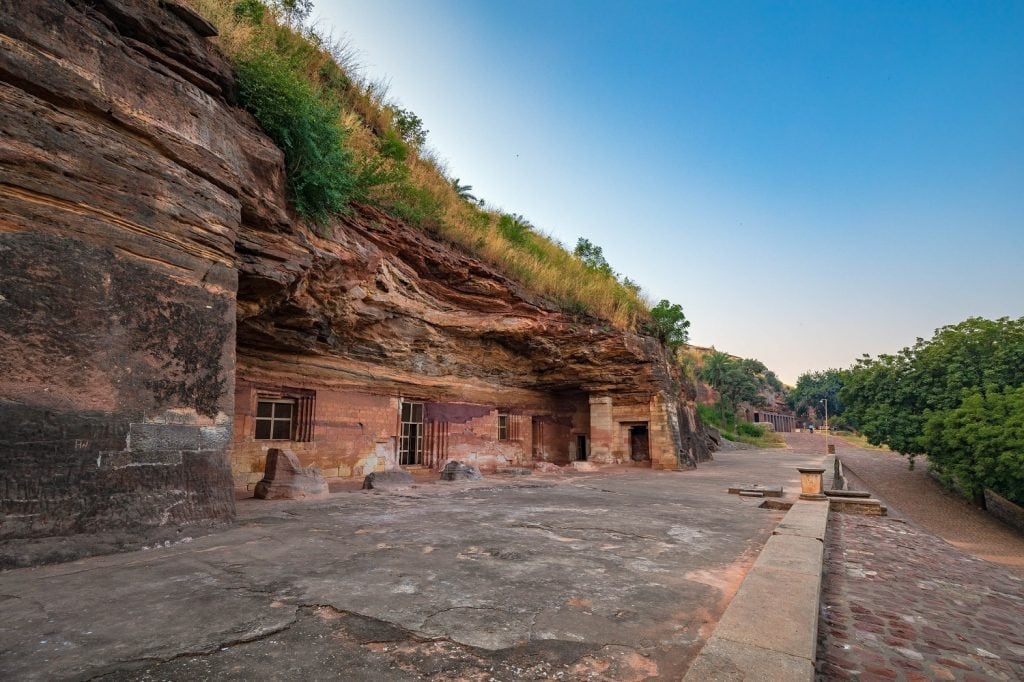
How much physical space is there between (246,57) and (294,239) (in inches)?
94.9

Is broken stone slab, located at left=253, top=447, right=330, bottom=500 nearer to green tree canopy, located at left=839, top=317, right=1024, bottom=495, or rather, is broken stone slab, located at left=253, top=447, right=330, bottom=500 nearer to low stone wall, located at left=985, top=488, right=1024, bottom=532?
green tree canopy, located at left=839, top=317, right=1024, bottom=495

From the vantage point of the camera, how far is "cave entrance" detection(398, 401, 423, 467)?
492 inches

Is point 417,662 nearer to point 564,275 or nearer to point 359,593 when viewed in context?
point 359,593

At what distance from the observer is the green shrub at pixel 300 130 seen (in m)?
6.34

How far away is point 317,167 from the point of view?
6934mm

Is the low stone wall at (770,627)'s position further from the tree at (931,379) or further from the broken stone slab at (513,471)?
the tree at (931,379)

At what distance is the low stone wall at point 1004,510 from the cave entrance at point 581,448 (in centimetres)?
1534

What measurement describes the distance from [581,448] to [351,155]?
1337 centimetres

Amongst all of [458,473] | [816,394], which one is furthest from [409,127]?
[816,394]

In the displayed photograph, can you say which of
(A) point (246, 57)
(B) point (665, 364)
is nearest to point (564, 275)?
(B) point (665, 364)

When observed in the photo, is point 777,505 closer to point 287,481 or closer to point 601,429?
point 287,481

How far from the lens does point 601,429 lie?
53.8ft

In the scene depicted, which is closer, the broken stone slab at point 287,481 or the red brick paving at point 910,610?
the red brick paving at point 910,610

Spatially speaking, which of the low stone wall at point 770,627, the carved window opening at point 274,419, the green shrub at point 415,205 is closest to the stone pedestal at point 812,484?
the low stone wall at point 770,627
